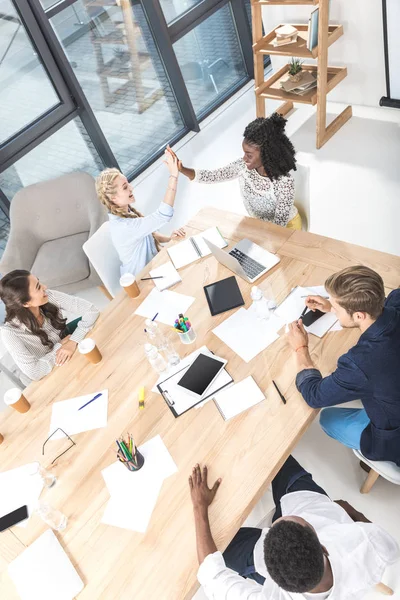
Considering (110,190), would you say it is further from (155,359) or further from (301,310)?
(301,310)

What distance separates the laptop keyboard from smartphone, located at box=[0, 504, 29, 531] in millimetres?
1383

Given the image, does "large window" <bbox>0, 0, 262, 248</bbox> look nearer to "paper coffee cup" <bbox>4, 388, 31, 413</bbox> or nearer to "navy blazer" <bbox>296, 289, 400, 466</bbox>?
"paper coffee cup" <bbox>4, 388, 31, 413</bbox>

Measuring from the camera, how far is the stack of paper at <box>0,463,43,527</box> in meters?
1.84

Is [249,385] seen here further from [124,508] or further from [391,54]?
[391,54]

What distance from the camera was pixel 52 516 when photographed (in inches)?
67.3

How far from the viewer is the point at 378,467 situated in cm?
184

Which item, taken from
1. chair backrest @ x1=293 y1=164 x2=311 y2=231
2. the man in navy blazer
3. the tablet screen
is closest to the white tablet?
the tablet screen

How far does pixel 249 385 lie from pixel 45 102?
10.8ft

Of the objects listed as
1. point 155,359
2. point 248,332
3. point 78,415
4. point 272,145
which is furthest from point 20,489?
point 272,145

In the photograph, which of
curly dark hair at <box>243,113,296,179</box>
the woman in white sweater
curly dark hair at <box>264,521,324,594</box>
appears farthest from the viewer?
curly dark hair at <box>243,113,296,179</box>

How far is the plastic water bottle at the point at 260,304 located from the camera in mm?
2080

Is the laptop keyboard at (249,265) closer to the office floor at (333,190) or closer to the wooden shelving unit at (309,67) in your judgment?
the office floor at (333,190)

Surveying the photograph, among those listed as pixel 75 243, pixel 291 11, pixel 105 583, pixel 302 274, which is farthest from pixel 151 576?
pixel 291 11

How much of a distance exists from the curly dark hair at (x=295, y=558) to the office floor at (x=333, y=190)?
102 centimetres
